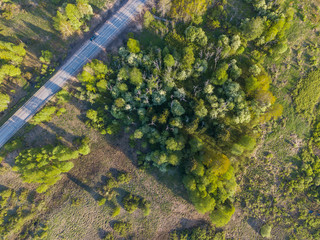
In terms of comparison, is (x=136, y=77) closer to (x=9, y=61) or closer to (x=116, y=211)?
(x=116, y=211)

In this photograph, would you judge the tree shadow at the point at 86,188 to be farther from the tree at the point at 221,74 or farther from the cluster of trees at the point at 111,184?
the tree at the point at 221,74

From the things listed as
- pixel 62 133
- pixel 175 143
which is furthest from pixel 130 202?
Answer: pixel 62 133

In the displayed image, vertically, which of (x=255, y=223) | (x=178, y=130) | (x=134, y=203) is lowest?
(x=134, y=203)

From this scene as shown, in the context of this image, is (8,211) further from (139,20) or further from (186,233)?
(139,20)

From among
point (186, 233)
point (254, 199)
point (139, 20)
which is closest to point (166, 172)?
point (186, 233)

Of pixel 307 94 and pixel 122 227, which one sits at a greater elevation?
pixel 307 94

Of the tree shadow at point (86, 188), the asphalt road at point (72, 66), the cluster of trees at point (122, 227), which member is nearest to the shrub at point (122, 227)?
the cluster of trees at point (122, 227)

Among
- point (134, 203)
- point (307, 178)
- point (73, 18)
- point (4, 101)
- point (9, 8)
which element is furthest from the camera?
point (9, 8)

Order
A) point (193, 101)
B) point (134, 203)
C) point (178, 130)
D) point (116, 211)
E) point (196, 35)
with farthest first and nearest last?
point (134, 203)
point (116, 211)
point (196, 35)
point (193, 101)
point (178, 130)
